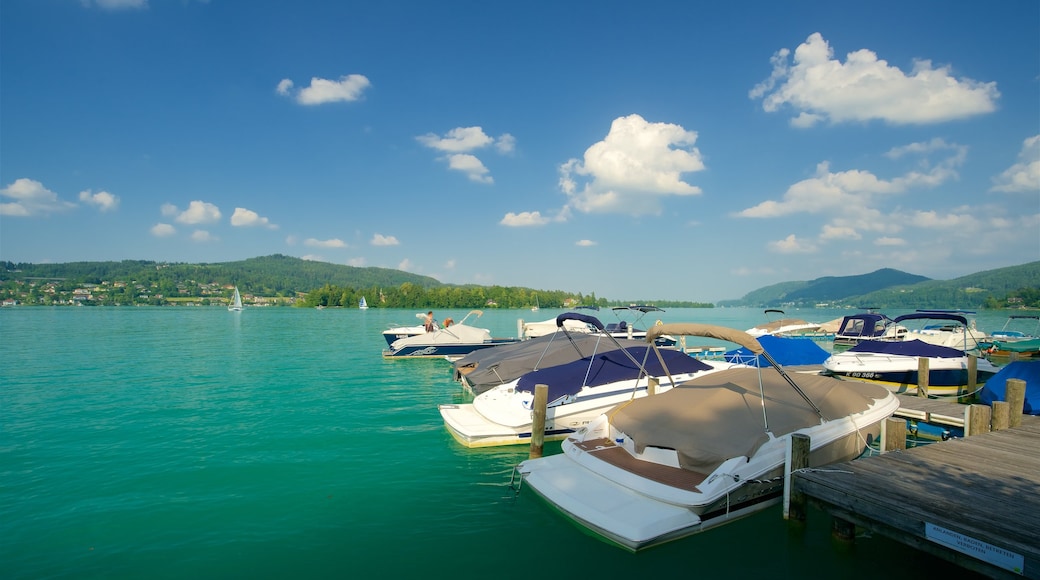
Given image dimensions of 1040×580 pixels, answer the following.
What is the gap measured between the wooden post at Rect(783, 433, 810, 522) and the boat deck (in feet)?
4.70

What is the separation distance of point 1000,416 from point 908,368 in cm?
837

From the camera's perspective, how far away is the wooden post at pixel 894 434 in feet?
30.7

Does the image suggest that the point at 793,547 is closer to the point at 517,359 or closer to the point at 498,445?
the point at 498,445

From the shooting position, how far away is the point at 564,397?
1273cm

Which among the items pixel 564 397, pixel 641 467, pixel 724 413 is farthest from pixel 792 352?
pixel 641 467

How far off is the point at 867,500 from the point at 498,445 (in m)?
8.23

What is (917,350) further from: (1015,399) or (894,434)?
(894,434)

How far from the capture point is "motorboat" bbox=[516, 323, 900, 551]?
6.97 meters

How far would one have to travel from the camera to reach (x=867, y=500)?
6.28 meters

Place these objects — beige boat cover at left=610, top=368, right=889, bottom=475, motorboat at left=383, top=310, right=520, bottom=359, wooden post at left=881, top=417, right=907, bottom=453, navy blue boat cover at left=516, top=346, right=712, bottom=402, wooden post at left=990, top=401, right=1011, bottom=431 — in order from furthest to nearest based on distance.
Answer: motorboat at left=383, top=310, right=520, bottom=359
navy blue boat cover at left=516, top=346, right=712, bottom=402
wooden post at left=990, top=401, right=1011, bottom=431
wooden post at left=881, top=417, right=907, bottom=453
beige boat cover at left=610, top=368, right=889, bottom=475

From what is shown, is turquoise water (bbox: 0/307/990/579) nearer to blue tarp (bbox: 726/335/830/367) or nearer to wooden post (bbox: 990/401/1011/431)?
wooden post (bbox: 990/401/1011/431)

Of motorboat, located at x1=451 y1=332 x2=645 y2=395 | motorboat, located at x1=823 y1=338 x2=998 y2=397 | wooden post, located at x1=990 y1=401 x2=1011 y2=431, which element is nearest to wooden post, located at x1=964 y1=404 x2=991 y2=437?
wooden post, located at x1=990 y1=401 x2=1011 y2=431

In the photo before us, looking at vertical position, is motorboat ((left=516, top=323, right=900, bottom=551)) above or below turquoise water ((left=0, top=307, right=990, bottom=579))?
above

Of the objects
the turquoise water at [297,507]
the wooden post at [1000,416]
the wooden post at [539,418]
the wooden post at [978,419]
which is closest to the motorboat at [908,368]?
the wooden post at [1000,416]
